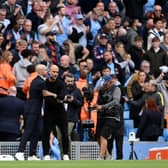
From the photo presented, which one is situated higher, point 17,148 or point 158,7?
point 158,7

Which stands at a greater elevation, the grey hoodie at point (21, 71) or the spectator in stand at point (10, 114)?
the grey hoodie at point (21, 71)

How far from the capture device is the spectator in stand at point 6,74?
22.2m

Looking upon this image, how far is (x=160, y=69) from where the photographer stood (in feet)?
85.1

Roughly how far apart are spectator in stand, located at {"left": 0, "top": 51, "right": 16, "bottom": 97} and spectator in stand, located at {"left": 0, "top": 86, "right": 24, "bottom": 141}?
375 mm

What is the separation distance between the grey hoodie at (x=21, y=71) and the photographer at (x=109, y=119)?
224 centimetres

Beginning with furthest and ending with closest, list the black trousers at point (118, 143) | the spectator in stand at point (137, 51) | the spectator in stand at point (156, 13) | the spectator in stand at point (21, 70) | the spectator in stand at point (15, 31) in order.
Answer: the spectator in stand at point (156, 13)
the spectator in stand at point (137, 51)
the spectator in stand at point (15, 31)
the spectator in stand at point (21, 70)
the black trousers at point (118, 143)

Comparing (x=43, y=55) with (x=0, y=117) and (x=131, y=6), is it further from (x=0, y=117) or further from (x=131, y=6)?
(x=131, y=6)

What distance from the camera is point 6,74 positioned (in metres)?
22.5

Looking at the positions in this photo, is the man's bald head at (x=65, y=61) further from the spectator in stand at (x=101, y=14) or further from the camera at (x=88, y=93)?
the spectator in stand at (x=101, y=14)

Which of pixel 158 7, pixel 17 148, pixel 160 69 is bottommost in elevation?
pixel 17 148

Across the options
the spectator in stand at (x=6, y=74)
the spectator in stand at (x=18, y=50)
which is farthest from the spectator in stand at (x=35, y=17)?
the spectator in stand at (x=6, y=74)

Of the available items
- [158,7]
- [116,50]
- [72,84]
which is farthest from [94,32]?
[72,84]

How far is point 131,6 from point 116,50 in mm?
3299

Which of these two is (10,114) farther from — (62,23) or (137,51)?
(137,51)
